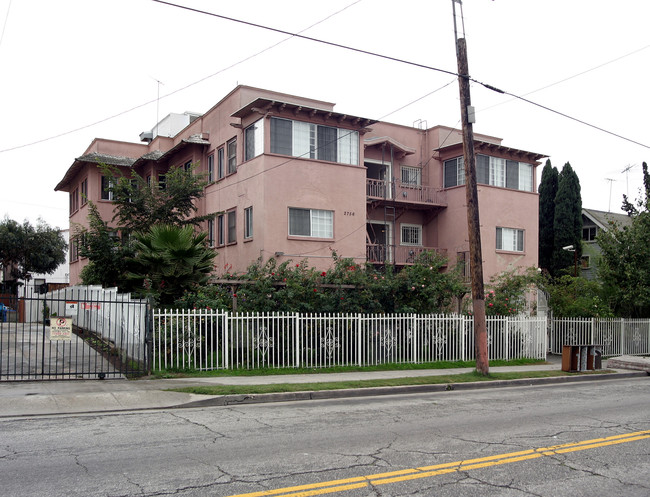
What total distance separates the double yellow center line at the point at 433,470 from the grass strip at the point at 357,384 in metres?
5.93

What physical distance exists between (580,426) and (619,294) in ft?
58.1

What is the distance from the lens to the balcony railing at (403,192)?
1043 inches

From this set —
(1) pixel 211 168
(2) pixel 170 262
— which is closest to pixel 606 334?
(2) pixel 170 262

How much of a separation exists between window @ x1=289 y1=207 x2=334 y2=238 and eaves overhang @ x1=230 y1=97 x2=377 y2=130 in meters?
3.62

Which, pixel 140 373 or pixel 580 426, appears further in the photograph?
pixel 140 373

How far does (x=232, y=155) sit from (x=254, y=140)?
2.20 metres

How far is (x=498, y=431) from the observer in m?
8.76

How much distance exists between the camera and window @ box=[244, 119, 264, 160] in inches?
860

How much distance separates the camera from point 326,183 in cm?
2266

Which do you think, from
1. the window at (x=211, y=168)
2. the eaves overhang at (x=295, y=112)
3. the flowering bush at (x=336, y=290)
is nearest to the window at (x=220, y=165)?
the window at (x=211, y=168)

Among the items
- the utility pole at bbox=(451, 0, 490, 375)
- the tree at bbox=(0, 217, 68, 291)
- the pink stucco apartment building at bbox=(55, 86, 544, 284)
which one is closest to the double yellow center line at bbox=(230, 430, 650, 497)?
the utility pole at bbox=(451, 0, 490, 375)

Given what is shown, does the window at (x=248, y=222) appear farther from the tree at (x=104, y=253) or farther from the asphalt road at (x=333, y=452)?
the asphalt road at (x=333, y=452)

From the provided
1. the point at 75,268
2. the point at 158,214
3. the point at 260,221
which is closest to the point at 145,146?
the point at 75,268

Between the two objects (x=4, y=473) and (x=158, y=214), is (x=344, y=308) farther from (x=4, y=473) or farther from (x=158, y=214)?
(x=4, y=473)
